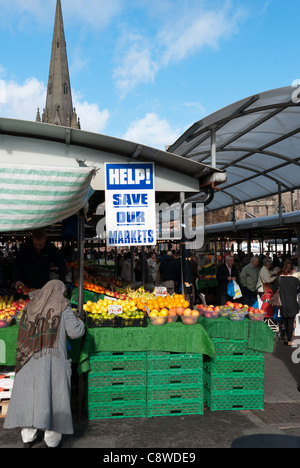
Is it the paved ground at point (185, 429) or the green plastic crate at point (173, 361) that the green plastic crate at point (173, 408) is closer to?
the paved ground at point (185, 429)

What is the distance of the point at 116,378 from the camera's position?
194 inches

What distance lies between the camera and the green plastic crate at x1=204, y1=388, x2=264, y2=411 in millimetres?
5090

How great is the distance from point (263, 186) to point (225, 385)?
35.5 feet

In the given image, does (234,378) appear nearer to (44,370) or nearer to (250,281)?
(44,370)

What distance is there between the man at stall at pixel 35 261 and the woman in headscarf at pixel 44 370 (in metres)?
2.30

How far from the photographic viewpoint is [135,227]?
609 cm

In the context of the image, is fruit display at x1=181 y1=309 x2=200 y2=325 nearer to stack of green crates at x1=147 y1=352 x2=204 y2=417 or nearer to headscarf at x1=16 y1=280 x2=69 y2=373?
stack of green crates at x1=147 y1=352 x2=204 y2=417

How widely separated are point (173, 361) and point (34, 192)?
257cm

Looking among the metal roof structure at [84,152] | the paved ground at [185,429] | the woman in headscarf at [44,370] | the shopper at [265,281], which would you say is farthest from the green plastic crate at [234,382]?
the shopper at [265,281]

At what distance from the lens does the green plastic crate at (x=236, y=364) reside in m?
5.11

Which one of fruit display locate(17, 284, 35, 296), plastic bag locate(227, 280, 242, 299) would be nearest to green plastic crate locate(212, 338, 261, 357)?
fruit display locate(17, 284, 35, 296)

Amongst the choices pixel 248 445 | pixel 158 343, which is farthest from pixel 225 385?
pixel 248 445

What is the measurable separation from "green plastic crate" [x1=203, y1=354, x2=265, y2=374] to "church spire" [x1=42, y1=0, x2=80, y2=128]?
3323 inches

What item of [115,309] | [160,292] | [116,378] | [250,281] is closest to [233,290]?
[250,281]
